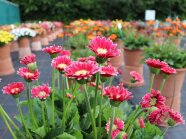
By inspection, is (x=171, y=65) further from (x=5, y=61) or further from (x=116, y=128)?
(x=5, y=61)

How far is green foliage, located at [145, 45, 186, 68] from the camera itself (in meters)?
3.27

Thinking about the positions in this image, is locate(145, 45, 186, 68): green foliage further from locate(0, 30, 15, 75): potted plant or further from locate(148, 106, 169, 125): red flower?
locate(0, 30, 15, 75): potted plant

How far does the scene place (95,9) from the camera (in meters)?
21.0

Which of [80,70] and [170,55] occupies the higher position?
[80,70]

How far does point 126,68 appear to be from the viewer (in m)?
4.96

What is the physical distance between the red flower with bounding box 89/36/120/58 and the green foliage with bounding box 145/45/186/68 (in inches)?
86.7

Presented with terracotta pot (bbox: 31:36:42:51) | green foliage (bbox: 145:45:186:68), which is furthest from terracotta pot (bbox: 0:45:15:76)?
terracotta pot (bbox: 31:36:42:51)

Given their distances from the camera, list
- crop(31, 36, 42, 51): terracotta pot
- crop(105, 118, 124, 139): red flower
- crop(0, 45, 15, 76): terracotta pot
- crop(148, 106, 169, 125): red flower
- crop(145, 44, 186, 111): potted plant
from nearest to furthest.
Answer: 1. crop(105, 118, 124, 139): red flower
2. crop(148, 106, 169, 125): red flower
3. crop(145, 44, 186, 111): potted plant
4. crop(0, 45, 15, 76): terracotta pot
5. crop(31, 36, 42, 51): terracotta pot

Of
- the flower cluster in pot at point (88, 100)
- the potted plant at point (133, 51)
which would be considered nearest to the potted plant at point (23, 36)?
the potted plant at point (133, 51)

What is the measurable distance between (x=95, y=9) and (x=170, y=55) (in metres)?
18.2

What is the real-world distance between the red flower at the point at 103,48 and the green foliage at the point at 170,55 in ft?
7.23

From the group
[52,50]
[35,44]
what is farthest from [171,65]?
[35,44]

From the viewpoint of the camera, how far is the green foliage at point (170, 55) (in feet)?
10.7

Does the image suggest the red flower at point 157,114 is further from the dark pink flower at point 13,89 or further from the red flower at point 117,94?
the dark pink flower at point 13,89
